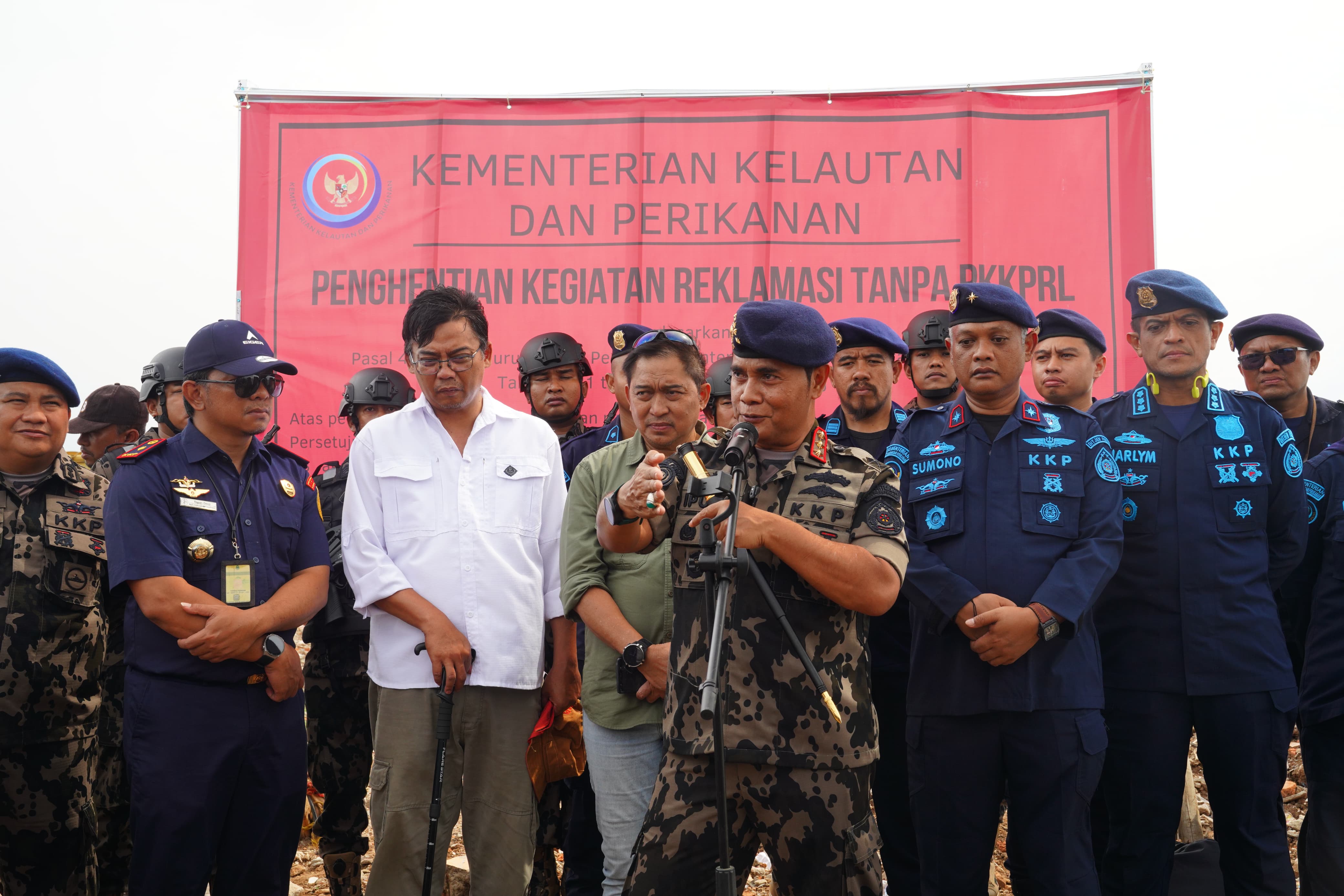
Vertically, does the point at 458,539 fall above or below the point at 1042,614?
above

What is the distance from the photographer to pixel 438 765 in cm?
335

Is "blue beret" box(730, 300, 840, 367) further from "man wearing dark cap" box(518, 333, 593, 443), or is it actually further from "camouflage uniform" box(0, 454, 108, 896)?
"camouflage uniform" box(0, 454, 108, 896)

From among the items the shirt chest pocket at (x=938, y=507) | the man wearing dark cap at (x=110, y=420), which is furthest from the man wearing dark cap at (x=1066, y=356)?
the man wearing dark cap at (x=110, y=420)

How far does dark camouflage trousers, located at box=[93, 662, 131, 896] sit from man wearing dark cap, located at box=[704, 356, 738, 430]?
3.20m

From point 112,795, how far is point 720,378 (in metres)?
3.71

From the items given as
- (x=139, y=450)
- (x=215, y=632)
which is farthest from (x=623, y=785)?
(x=139, y=450)

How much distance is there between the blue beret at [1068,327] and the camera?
4.62m

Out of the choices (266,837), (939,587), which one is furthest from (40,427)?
(939,587)

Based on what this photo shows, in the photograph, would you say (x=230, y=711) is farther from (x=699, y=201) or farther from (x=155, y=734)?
(x=699, y=201)

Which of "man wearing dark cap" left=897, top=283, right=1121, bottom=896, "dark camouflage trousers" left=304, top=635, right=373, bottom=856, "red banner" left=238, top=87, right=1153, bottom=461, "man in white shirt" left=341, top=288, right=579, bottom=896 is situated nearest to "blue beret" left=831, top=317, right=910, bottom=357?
"man wearing dark cap" left=897, top=283, right=1121, bottom=896

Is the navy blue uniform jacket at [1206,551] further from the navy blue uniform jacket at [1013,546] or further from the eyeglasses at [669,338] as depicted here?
the eyeglasses at [669,338]

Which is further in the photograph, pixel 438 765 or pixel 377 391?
pixel 377 391

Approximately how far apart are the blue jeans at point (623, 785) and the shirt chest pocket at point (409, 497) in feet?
3.35

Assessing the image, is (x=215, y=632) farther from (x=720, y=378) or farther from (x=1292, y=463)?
(x=1292, y=463)
